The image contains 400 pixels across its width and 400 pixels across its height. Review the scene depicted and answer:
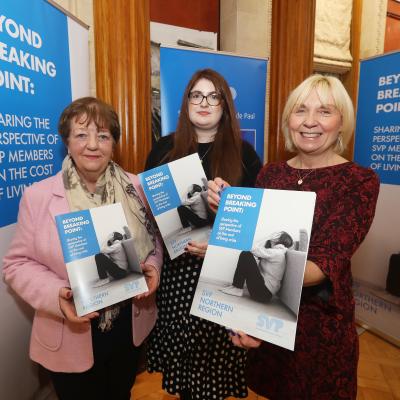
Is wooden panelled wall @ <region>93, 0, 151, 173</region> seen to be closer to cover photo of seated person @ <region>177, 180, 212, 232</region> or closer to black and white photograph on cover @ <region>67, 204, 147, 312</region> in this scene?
cover photo of seated person @ <region>177, 180, 212, 232</region>

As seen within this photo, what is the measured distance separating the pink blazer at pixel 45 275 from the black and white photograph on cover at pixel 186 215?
0.40m

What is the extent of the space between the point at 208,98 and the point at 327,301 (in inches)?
40.1

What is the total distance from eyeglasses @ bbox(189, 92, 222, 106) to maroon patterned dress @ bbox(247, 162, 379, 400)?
43 centimetres

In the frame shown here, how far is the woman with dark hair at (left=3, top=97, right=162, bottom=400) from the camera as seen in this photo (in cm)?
125

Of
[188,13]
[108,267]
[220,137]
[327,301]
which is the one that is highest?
[188,13]

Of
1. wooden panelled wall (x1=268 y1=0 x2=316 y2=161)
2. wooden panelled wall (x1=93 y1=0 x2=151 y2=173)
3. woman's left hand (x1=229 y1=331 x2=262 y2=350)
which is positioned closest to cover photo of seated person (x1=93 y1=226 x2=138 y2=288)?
woman's left hand (x1=229 y1=331 x2=262 y2=350)

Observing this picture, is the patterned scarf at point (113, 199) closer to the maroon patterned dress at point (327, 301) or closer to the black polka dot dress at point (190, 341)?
the black polka dot dress at point (190, 341)

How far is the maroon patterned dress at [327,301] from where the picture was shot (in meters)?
1.09

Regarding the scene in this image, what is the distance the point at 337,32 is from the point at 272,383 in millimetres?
→ 4329

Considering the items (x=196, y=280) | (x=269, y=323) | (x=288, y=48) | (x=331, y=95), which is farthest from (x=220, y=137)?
(x=288, y=48)

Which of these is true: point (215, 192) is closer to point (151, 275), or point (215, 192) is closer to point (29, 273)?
point (151, 275)

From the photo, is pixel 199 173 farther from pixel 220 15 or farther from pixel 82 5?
pixel 220 15

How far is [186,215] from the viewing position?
135 centimetres

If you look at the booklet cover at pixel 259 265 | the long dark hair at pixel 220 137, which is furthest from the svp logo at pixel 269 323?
the long dark hair at pixel 220 137
